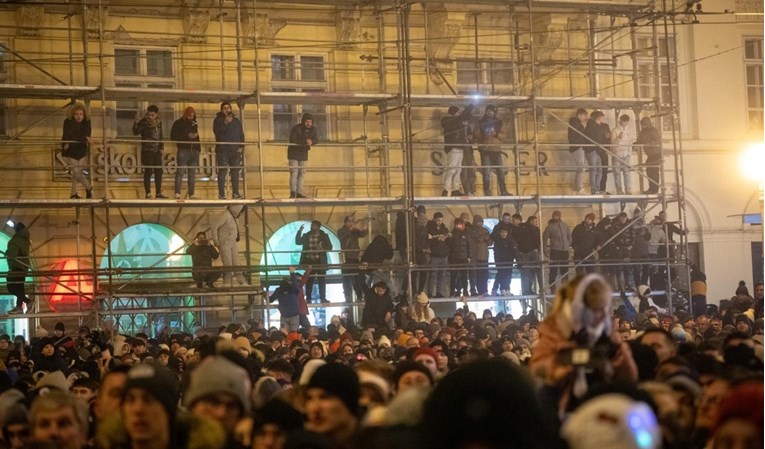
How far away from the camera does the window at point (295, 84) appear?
28.4m

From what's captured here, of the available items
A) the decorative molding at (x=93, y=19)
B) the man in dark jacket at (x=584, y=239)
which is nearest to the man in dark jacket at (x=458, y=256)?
the man in dark jacket at (x=584, y=239)

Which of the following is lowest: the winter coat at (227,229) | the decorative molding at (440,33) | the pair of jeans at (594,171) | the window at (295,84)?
the winter coat at (227,229)

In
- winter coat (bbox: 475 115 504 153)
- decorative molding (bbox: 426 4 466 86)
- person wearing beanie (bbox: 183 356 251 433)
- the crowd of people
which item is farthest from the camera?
decorative molding (bbox: 426 4 466 86)

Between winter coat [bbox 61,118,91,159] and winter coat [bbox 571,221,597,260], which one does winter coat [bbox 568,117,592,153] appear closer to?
winter coat [bbox 571,221,597,260]

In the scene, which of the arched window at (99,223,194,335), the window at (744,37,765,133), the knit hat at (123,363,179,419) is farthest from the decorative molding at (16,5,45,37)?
the knit hat at (123,363,179,419)

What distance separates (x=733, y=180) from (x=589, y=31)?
5.10 meters

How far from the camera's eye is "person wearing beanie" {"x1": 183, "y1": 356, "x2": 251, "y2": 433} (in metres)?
7.54

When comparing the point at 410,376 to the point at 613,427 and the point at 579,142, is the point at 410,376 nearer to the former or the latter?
the point at 613,427

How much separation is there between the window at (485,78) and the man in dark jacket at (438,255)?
14.8 feet

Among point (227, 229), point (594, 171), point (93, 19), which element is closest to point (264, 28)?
point (93, 19)

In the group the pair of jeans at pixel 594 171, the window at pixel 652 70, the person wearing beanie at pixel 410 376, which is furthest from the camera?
the window at pixel 652 70

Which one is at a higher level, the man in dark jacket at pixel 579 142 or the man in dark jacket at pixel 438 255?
the man in dark jacket at pixel 579 142

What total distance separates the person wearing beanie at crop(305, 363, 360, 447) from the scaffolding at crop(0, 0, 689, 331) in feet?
53.5

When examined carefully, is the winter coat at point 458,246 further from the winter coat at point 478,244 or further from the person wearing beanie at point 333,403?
the person wearing beanie at point 333,403
